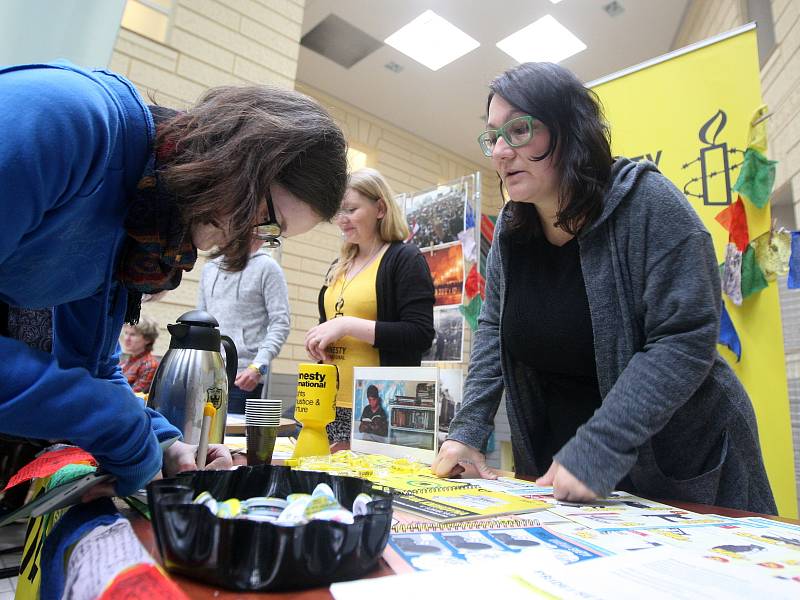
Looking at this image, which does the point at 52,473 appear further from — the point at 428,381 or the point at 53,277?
the point at 428,381

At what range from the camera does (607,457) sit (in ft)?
2.19

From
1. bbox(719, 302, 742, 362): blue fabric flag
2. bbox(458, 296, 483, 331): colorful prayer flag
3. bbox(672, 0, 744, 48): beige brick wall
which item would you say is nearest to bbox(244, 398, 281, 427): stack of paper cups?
bbox(719, 302, 742, 362): blue fabric flag

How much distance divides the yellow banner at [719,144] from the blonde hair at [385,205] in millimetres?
1129

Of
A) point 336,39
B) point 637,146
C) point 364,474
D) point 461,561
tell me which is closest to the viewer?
point 461,561

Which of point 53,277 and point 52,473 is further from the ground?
point 53,277

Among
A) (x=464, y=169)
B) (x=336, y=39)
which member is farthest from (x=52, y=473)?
(x=464, y=169)

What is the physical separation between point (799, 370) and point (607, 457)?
2194 millimetres

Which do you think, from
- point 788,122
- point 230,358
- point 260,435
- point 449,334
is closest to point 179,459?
point 260,435

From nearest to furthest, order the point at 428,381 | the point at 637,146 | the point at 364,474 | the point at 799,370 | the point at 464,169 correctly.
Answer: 1. the point at 364,474
2. the point at 428,381
3. the point at 637,146
4. the point at 799,370
5. the point at 464,169

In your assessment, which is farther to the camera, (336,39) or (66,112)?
(336,39)

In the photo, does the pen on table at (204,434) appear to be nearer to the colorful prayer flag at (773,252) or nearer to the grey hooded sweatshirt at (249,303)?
the grey hooded sweatshirt at (249,303)

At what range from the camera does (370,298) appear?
141 centimetres

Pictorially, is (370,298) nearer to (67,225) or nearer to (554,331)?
(554,331)

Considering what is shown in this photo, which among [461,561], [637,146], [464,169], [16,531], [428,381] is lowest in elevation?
[16,531]
